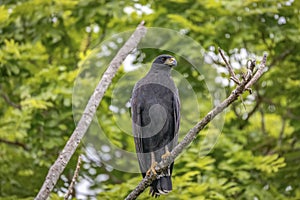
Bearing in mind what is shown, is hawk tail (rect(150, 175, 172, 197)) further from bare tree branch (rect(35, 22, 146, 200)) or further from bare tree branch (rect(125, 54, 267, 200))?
bare tree branch (rect(35, 22, 146, 200))

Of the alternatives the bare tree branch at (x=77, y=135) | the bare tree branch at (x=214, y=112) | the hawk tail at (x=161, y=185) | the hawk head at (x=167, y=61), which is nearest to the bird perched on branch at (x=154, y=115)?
the hawk head at (x=167, y=61)

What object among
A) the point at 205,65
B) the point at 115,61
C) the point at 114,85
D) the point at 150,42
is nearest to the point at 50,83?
the point at 114,85

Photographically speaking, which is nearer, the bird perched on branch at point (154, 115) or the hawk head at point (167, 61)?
the bird perched on branch at point (154, 115)

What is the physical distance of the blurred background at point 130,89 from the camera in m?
6.79

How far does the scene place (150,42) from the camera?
301 inches

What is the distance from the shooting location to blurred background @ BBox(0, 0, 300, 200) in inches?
267

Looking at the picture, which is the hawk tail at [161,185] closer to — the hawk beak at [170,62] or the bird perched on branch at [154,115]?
the bird perched on branch at [154,115]

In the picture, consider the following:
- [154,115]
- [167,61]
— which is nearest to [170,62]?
[167,61]

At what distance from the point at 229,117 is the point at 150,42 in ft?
4.55

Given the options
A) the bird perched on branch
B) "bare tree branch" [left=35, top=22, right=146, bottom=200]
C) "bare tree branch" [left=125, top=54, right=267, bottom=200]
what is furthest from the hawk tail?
"bare tree branch" [left=35, top=22, right=146, bottom=200]

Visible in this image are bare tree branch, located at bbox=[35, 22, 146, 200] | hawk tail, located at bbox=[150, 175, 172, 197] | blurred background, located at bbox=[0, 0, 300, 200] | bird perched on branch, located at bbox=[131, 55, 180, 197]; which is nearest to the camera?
bare tree branch, located at bbox=[35, 22, 146, 200]

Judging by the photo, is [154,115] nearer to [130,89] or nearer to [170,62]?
[170,62]

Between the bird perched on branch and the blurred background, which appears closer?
the bird perched on branch

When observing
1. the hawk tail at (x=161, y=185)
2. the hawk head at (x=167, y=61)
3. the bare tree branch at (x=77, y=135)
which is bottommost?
the hawk tail at (x=161, y=185)
